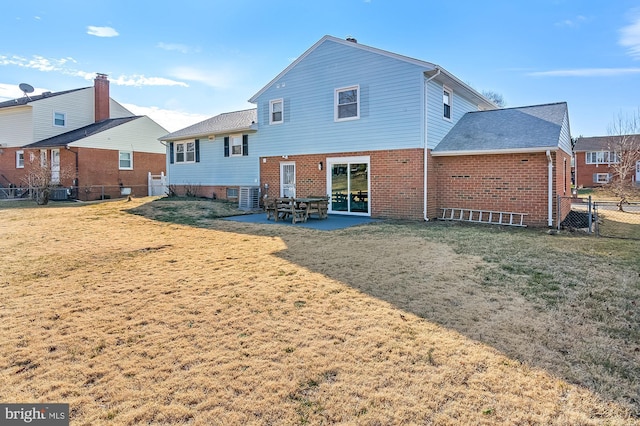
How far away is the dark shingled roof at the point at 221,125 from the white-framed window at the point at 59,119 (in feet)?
36.1

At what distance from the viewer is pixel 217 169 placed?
Answer: 20797mm

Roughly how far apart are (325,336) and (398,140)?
1118 cm

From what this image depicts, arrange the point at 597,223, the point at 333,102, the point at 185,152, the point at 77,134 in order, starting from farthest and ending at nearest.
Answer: the point at 77,134, the point at 185,152, the point at 333,102, the point at 597,223

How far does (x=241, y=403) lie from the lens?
2.82 metres

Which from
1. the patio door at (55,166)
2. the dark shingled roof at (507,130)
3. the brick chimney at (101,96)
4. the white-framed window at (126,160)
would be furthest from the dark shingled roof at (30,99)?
the dark shingled roof at (507,130)

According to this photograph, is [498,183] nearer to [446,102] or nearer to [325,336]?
[446,102]

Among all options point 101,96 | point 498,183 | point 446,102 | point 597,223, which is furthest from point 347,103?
point 101,96

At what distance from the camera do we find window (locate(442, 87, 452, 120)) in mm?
14859

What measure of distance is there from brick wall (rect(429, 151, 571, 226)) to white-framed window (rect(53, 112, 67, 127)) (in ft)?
88.8

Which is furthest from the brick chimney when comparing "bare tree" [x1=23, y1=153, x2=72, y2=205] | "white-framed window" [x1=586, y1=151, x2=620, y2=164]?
"white-framed window" [x1=586, y1=151, x2=620, y2=164]

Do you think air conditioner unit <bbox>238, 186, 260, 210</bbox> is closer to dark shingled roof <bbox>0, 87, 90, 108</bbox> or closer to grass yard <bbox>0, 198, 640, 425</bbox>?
grass yard <bbox>0, 198, 640, 425</bbox>

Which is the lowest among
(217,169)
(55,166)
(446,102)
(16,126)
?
(217,169)

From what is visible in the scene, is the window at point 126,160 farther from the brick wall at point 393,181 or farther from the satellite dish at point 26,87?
the brick wall at point 393,181

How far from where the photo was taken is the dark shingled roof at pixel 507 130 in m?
12.4
